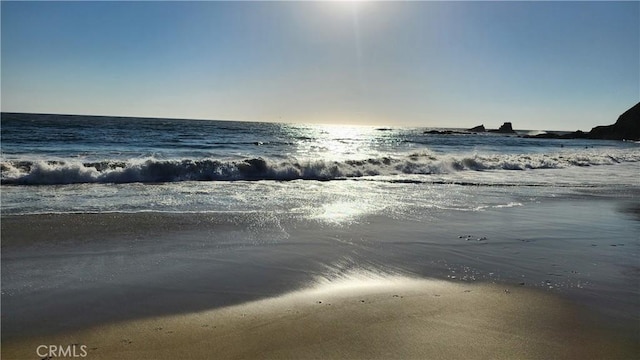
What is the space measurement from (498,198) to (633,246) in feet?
16.2

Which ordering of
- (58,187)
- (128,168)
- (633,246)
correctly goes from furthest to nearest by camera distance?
(128,168) → (58,187) → (633,246)

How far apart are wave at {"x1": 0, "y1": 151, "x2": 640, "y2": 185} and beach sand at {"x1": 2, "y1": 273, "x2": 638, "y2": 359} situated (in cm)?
1097

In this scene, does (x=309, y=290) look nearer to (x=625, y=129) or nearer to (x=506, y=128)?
(x=625, y=129)

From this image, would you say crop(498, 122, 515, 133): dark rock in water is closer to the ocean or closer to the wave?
the wave

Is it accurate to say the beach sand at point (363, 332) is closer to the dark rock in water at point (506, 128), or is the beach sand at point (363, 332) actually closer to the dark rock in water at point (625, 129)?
the dark rock in water at point (625, 129)

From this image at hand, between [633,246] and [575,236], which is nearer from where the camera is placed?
[633,246]

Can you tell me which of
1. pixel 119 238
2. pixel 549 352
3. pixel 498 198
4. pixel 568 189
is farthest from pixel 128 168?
pixel 568 189

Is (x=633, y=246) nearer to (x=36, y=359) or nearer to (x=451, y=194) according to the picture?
(x=451, y=194)

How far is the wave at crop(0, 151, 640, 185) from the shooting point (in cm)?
1315

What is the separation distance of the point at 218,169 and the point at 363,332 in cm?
1317

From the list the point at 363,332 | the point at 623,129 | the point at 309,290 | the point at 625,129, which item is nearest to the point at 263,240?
the point at 309,290

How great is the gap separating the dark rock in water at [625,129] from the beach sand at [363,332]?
9335 cm

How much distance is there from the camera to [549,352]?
345 centimetres

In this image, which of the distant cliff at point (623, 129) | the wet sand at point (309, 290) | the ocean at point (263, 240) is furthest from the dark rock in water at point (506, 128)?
the wet sand at point (309, 290)
